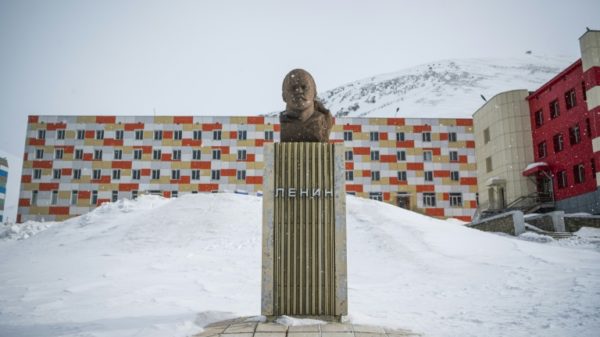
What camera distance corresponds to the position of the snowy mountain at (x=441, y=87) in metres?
95.4

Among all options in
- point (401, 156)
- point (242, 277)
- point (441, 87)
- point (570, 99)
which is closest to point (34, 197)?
point (401, 156)

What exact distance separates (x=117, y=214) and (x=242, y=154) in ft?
66.0

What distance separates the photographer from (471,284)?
31.5ft

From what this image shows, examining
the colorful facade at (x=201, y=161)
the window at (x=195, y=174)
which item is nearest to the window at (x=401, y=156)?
the colorful facade at (x=201, y=161)

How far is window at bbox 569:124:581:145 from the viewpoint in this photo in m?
26.4

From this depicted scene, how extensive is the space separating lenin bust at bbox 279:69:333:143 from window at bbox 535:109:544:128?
29.4 metres

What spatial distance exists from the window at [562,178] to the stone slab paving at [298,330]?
92.0 ft

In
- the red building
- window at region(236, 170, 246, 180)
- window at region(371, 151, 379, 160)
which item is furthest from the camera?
window at region(371, 151, 379, 160)

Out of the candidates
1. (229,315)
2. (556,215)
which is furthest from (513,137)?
(229,315)

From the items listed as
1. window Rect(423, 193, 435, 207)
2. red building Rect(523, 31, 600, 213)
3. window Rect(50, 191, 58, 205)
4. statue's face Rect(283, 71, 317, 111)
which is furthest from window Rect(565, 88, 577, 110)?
window Rect(50, 191, 58, 205)

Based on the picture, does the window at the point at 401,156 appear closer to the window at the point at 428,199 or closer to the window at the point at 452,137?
the window at the point at 428,199

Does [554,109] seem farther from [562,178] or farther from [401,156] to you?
[401,156]

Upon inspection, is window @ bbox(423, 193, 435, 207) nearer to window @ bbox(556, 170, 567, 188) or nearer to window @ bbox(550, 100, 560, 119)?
window @ bbox(556, 170, 567, 188)

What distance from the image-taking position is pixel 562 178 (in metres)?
28.3
